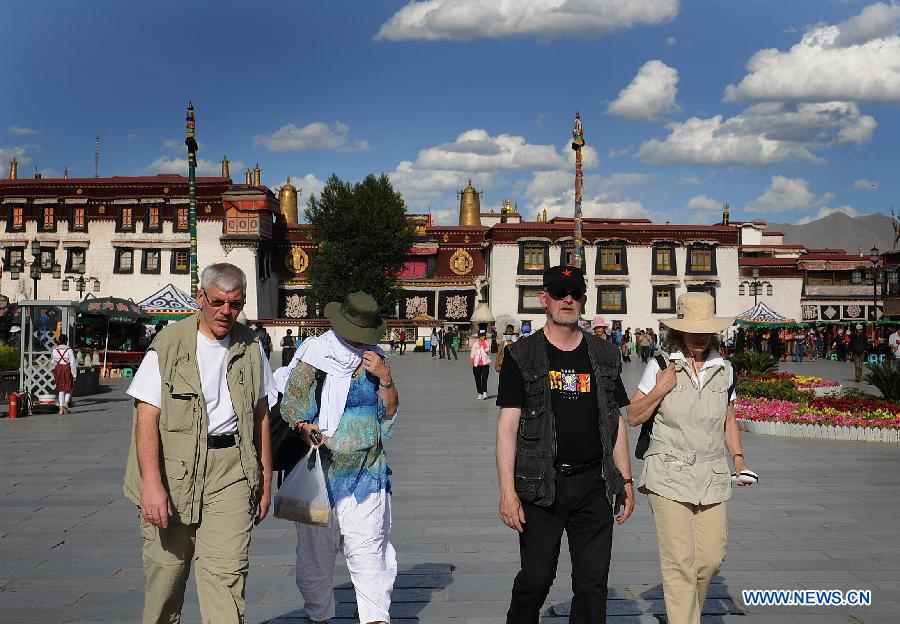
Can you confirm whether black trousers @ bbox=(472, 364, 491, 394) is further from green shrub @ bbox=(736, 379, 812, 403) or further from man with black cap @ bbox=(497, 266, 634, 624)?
man with black cap @ bbox=(497, 266, 634, 624)

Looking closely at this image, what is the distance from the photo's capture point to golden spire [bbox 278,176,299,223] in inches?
3143

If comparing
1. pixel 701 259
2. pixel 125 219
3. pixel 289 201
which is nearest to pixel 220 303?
pixel 125 219

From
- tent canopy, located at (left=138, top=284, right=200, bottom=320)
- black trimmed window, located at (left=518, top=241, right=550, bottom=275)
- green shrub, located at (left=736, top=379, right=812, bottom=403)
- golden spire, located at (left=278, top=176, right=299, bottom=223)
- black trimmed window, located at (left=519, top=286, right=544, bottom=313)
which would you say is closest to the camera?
green shrub, located at (left=736, top=379, right=812, bottom=403)

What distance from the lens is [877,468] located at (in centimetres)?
1086

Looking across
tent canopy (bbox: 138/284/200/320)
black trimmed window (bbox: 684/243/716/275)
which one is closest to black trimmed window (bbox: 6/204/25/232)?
tent canopy (bbox: 138/284/200/320)

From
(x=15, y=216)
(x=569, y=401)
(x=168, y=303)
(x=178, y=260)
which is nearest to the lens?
(x=569, y=401)

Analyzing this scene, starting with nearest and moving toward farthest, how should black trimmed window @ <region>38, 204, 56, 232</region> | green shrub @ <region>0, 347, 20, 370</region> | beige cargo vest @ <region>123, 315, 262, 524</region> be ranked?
beige cargo vest @ <region>123, 315, 262, 524</region>, green shrub @ <region>0, 347, 20, 370</region>, black trimmed window @ <region>38, 204, 56, 232</region>

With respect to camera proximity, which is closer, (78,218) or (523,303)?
(78,218)

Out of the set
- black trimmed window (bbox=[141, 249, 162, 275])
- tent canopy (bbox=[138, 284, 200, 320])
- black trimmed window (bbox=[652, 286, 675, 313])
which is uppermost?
black trimmed window (bbox=[141, 249, 162, 275])

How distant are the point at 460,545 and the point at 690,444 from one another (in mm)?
2852

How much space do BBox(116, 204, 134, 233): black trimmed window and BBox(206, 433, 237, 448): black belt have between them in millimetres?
56411

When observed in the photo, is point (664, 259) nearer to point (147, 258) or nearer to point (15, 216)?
point (147, 258)

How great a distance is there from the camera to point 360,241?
176 feet

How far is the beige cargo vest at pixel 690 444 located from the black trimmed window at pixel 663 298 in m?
55.6
